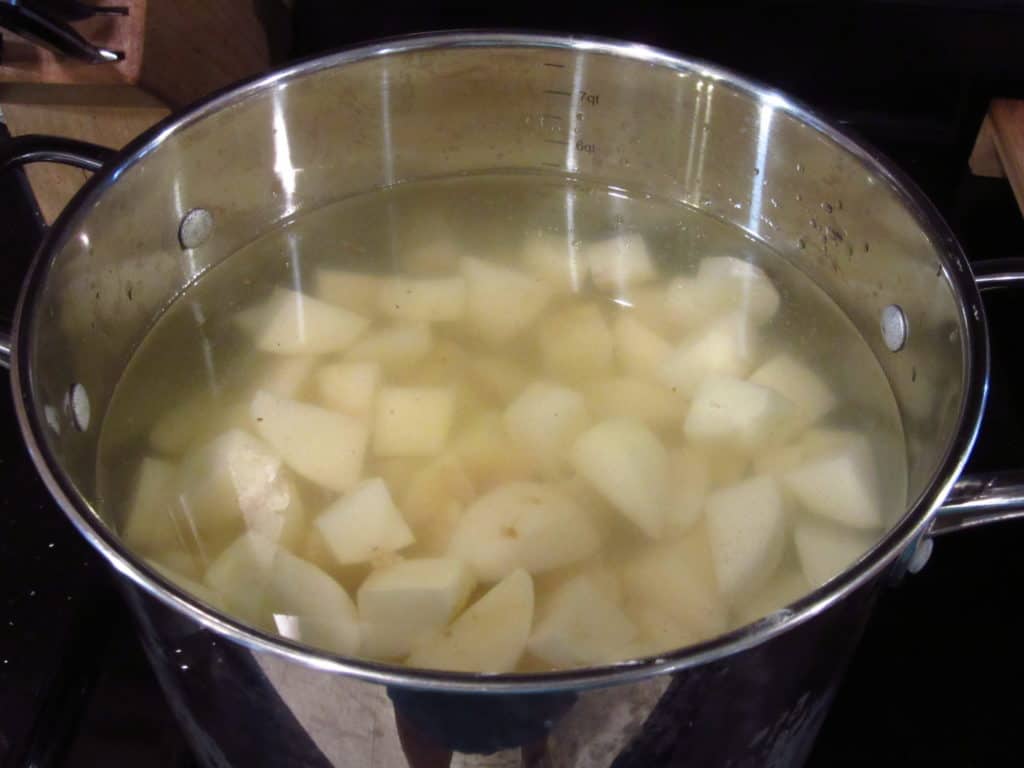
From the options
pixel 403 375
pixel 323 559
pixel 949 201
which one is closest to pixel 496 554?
pixel 323 559

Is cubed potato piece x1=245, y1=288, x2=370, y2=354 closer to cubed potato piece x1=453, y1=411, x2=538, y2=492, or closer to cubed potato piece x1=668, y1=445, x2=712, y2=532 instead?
cubed potato piece x1=453, y1=411, x2=538, y2=492

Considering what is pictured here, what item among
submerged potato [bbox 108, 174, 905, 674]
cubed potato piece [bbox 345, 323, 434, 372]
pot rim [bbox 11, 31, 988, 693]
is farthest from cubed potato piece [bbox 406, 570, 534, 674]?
cubed potato piece [bbox 345, 323, 434, 372]

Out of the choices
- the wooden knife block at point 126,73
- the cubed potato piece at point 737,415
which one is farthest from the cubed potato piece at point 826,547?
the wooden knife block at point 126,73

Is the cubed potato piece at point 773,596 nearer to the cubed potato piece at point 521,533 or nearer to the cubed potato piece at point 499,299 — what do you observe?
the cubed potato piece at point 521,533

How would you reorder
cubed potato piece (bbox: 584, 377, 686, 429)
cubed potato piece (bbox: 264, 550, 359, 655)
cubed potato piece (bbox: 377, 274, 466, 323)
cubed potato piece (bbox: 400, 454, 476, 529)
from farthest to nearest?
cubed potato piece (bbox: 377, 274, 466, 323)
cubed potato piece (bbox: 584, 377, 686, 429)
cubed potato piece (bbox: 400, 454, 476, 529)
cubed potato piece (bbox: 264, 550, 359, 655)

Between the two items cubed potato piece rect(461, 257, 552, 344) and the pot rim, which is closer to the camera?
the pot rim

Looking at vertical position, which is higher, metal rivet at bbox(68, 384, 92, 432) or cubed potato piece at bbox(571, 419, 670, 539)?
metal rivet at bbox(68, 384, 92, 432)

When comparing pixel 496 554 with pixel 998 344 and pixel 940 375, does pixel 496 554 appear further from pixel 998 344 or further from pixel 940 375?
pixel 998 344
